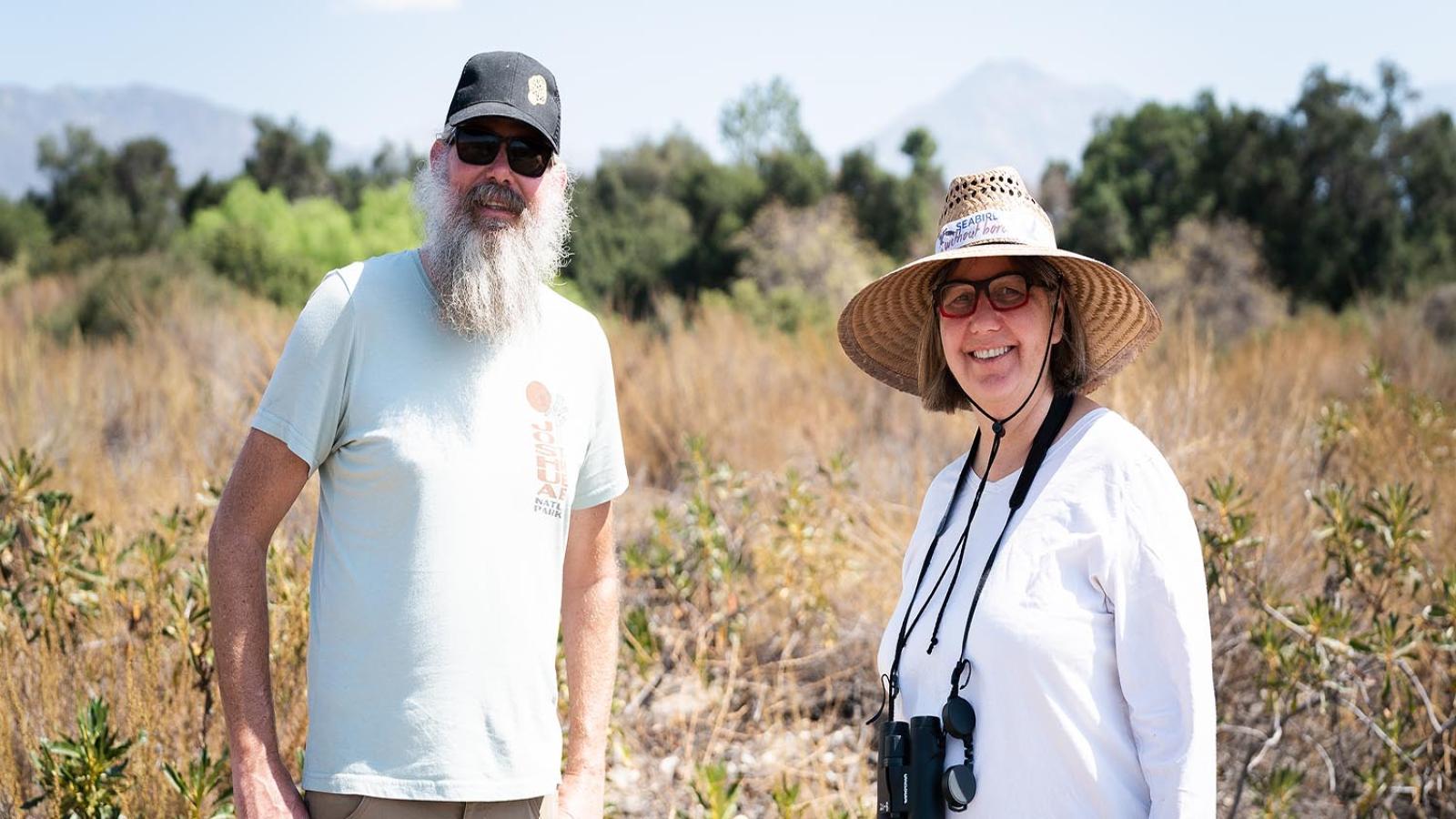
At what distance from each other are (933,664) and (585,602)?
0.81 metres

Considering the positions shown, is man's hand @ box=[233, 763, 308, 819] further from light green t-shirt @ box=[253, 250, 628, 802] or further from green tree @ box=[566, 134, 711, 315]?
green tree @ box=[566, 134, 711, 315]

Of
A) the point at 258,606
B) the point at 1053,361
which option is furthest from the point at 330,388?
the point at 1053,361

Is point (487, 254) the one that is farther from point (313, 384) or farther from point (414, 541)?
point (414, 541)

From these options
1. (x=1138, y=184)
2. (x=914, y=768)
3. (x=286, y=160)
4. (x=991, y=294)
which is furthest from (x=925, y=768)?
(x=286, y=160)

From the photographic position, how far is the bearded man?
83.0 inches

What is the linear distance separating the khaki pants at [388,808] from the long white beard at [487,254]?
0.83 m

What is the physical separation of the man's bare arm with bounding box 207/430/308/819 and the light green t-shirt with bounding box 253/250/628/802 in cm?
5

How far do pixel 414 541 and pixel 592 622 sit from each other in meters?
0.55

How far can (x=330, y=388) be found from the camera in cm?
213

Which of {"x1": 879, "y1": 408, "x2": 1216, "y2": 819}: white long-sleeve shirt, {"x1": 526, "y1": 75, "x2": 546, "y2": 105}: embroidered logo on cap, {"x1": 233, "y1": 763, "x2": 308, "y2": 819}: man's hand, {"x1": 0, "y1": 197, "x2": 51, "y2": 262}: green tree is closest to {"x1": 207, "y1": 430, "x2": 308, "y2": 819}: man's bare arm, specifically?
{"x1": 233, "y1": 763, "x2": 308, "y2": 819}: man's hand

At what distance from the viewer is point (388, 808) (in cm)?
211

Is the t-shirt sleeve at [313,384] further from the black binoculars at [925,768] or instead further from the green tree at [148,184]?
the green tree at [148,184]

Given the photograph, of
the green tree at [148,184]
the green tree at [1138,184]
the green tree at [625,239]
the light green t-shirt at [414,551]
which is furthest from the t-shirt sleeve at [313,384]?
the green tree at [148,184]

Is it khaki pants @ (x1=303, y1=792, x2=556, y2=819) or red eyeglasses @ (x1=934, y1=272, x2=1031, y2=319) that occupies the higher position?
red eyeglasses @ (x1=934, y1=272, x2=1031, y2=319)
